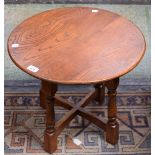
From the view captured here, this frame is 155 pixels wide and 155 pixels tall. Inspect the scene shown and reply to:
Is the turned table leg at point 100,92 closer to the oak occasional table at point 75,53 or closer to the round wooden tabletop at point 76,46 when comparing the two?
the oak occasional table at point 75,53

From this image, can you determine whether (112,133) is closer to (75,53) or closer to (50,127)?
(50,127)

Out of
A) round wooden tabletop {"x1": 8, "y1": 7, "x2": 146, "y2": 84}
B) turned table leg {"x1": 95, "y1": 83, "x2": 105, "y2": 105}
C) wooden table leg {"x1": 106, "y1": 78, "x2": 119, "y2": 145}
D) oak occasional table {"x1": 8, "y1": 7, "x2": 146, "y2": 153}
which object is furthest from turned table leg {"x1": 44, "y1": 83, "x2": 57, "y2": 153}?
turned table leg {"x1": 95, "y1": 83, "x2": 105, "y2": 105}

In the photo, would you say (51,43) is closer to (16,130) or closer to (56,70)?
(56,70)

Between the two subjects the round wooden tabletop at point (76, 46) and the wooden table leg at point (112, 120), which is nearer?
the round wooden tabletop at point (76, 46)

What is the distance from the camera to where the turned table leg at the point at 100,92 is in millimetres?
3112

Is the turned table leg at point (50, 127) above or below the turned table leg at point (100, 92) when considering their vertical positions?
below

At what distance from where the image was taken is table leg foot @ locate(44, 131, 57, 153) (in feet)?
9.02

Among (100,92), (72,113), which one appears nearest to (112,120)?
(72,113)

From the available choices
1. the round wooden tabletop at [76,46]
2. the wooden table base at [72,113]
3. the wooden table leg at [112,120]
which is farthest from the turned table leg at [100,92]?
the round wooden tabletop at [76,46]

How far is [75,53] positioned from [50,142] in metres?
0.62

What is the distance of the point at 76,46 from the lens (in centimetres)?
265

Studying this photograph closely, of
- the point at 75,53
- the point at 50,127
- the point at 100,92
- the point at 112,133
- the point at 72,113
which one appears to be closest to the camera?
the point at 75,53

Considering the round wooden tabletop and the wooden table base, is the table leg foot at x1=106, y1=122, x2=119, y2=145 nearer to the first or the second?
the wooden table base

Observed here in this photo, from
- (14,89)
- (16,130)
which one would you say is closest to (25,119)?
(16,130)
